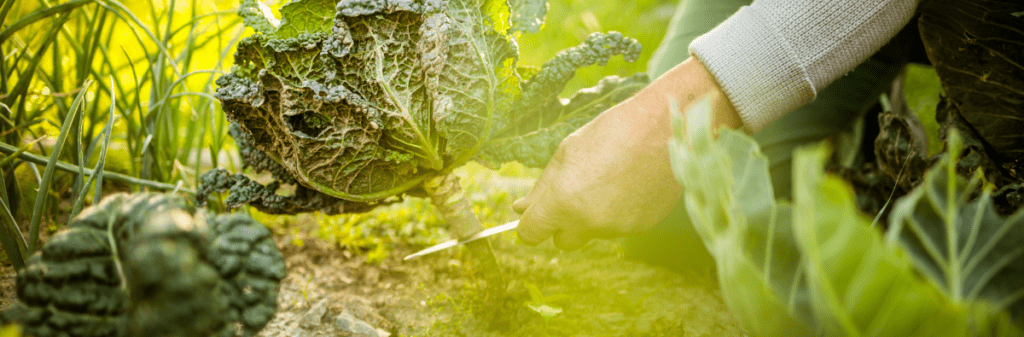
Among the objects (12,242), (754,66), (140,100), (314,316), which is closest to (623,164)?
(754,66)

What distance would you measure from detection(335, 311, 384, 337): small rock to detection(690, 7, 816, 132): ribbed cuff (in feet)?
3.24

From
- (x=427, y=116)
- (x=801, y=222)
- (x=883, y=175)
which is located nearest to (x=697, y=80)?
(x=427, y=116)

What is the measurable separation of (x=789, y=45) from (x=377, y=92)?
0.89 metres

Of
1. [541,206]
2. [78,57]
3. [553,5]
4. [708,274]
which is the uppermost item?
[78,57]

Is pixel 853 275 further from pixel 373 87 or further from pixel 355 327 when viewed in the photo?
pixel 355 327

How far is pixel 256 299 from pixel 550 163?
2.63 feet

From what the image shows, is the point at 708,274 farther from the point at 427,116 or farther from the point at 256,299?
the point at 256,299

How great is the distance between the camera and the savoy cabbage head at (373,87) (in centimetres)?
90

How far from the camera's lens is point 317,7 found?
93cm

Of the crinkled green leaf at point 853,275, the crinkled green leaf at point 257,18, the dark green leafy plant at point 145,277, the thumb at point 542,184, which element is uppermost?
the crinkled green leaf at point 257,18

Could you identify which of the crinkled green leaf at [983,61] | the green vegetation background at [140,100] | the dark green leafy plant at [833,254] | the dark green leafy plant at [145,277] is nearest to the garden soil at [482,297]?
→ the green vegetation background at [140,100]

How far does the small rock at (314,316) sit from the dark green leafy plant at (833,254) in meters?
0.94

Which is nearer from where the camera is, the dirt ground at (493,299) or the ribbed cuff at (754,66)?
the ribbed cuff at (754,66)

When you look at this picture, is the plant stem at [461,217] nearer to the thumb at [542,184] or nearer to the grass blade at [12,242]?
the thumb at [542,184]
